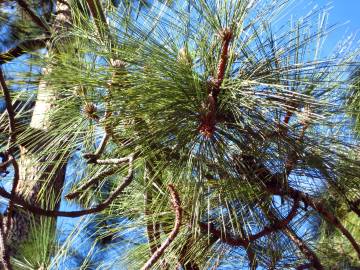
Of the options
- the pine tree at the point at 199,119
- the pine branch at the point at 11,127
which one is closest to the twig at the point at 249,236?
the pine tree at the point at 199,119

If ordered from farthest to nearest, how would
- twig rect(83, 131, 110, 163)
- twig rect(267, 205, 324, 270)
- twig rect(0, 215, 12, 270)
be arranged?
twig rect(267, 205, 324, 270) < twig rect(83, 131, 110, 163) < twig rect(0, 215, 12, 270)

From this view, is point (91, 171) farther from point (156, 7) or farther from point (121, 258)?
point (156, 7)

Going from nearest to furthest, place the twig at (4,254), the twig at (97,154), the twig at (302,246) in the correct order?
the twig at (4,254) → the twig at (97,154) → the twig at (302,246)

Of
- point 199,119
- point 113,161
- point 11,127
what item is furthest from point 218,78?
point 11,127

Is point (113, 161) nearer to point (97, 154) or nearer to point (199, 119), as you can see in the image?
point (97, 154)

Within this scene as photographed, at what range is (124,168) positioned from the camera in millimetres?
1137

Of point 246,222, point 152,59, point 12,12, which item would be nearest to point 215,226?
point 246,222

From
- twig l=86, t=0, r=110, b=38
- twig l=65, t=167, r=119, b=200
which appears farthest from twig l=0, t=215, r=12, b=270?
twig l=86, t=0, r=110, b=38

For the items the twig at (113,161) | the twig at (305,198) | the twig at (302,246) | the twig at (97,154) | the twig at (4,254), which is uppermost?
the twig at (97,154)

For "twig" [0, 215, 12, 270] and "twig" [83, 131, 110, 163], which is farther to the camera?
"twig" [83, 131, 110, 163]

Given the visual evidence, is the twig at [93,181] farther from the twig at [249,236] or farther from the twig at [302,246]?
the twig at [302,246]

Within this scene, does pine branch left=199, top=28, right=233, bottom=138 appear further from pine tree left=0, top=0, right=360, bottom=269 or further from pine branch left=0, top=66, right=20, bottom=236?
pine branch left=0, top=66, right=20, bottom=236

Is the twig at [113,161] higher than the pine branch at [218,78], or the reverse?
the pine branch at [218,78]

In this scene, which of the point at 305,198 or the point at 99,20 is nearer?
the point at 99,20
